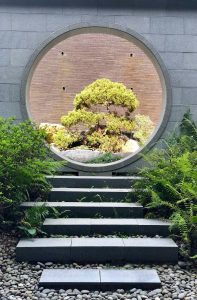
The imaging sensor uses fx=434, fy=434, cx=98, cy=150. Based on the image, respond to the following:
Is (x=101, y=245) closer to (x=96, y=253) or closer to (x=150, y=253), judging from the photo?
(x=96, y=253)

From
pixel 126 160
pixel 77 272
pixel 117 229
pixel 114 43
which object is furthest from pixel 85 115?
pixel 77 272

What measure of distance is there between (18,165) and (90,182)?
1488mm

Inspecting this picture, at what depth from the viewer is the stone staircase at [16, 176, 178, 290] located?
3.85 metres

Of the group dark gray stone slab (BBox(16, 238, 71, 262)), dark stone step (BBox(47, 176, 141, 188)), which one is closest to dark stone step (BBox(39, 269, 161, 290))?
dark gray stone slab (BBox(16, 238, 71, 262))

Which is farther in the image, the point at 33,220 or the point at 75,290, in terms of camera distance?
the point at 33,220

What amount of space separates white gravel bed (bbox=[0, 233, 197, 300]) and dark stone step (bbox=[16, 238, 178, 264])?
0.07 meters

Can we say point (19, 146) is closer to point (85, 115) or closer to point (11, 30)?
point (11, 30)

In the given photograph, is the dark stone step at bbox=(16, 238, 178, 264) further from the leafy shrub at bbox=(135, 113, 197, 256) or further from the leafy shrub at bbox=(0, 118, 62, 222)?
the leafy shrub at bbox=(0, 118, 62, 222)

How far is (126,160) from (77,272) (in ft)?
11.3

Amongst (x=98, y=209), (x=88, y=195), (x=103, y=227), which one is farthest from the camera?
(x=88, y=195)

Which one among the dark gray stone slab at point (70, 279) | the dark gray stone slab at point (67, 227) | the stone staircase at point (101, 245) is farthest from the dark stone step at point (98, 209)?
the dark gray stone slab at point (70, 279)

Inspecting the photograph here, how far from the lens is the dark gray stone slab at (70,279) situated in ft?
12.4

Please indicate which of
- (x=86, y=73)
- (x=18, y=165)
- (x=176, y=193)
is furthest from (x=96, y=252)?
(x=86, y=73)

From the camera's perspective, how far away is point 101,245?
14.3 ft
